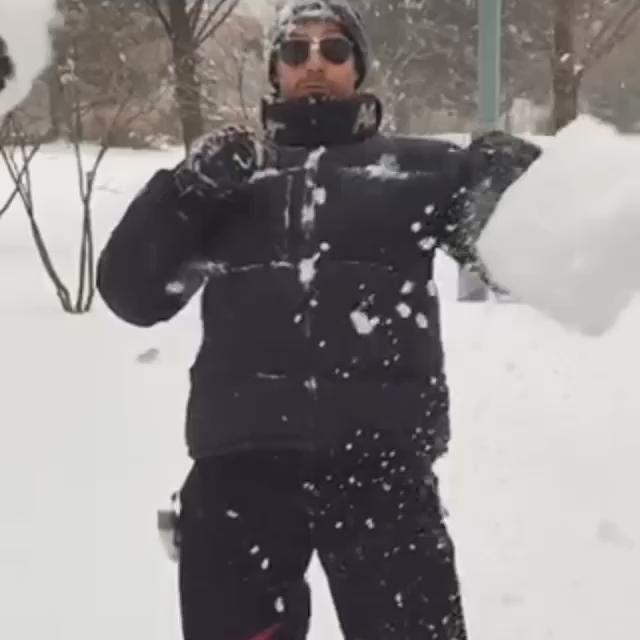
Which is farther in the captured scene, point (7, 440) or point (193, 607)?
point (7, 440)

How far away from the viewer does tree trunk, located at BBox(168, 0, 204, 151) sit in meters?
12.7

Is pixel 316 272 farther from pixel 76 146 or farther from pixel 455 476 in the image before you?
pixel 76 146

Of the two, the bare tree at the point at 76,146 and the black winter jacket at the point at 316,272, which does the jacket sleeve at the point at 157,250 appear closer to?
the black winter jacket at the point at 316,272

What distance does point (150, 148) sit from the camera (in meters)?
14.6

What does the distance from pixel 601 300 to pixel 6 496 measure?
3.29 m

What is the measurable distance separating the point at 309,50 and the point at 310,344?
0.50 m

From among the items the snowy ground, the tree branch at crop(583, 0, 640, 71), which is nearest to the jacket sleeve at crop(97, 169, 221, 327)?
the snowy ground

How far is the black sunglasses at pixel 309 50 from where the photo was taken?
2283mm

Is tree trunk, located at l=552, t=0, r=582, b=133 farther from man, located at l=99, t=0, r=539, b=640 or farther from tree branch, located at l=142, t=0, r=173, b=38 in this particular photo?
man, located at l=99, t=0, r=539, b=640

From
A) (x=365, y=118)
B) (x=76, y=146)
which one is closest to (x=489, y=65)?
(x=76, y=146)

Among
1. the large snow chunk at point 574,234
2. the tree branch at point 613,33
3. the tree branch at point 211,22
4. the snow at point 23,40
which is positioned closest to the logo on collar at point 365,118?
the large snow chunk at point 574,234

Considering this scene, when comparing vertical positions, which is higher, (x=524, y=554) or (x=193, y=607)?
(x=193, y=607)

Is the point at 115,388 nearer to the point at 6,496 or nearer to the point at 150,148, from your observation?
the point at 6,496

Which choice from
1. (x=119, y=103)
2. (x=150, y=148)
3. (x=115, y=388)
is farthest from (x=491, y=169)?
(x=150, y=148)
